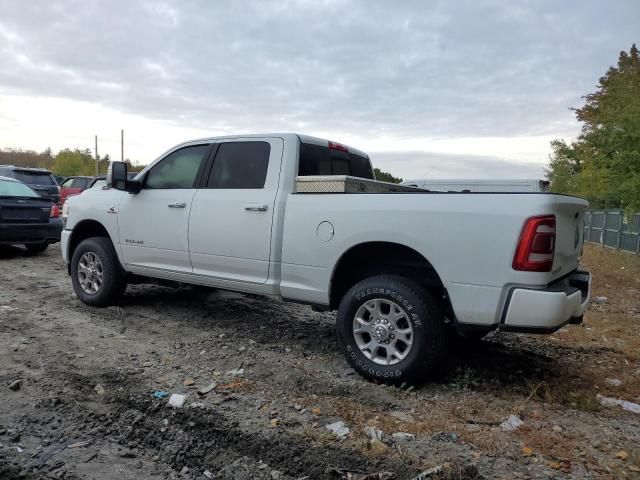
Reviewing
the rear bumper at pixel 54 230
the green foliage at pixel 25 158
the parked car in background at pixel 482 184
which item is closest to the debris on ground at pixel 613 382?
the parked car in background at pixel 482 184

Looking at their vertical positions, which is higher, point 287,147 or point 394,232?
point 287,147

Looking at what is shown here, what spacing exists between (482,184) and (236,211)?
7.83m

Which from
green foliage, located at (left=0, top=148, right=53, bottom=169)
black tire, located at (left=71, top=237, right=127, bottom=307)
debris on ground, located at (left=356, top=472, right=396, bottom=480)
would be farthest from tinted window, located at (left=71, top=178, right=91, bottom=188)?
green foliage, located at (left=0, top=148, right=53, bottom=169)

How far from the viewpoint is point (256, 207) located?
187 inches

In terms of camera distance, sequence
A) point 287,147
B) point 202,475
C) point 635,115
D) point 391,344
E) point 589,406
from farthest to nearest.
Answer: point 635,115
point 287,147
point 391,344
point 589,406
point 202,475

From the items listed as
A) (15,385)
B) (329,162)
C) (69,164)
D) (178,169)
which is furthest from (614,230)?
(69,164)

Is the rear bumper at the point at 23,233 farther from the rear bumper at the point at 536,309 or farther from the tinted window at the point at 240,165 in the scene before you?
the rear bumper at the point at 536,309

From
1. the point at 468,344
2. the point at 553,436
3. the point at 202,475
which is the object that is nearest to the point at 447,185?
the point at 468,344

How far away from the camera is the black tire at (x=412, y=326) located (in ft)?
12.6

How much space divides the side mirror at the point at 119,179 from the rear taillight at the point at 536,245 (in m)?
4.04

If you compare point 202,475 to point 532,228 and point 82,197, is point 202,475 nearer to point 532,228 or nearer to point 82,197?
point 532,228

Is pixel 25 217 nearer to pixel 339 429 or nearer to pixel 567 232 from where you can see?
pixel 339 429

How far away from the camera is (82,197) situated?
6379 mm

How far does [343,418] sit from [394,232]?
137 centimetres
